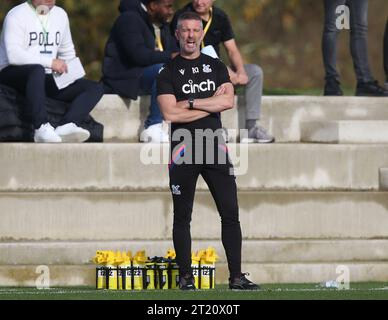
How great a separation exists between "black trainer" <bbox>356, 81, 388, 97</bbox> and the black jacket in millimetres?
2073

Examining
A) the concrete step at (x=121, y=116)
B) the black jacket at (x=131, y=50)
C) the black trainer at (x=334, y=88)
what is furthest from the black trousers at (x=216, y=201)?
the black trainer at (x=334, y=88)

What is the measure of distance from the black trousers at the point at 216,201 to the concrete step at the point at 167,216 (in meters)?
2.20

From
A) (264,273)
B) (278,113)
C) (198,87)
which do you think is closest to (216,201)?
(198,87)

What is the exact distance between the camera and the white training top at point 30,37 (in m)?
15.6

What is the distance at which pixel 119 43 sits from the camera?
16406 mm

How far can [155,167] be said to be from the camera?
15617 millimetres

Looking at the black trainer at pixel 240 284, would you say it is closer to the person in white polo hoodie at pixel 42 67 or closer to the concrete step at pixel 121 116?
the person in white polo hoodie at pixel 42 67

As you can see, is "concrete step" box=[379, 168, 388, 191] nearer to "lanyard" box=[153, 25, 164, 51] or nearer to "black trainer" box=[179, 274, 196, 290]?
"lanyard" box=[153, 25, 164, 51]

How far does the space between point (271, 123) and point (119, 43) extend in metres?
1.68

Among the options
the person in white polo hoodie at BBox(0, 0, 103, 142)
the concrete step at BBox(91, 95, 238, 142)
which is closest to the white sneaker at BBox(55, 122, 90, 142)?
the person in white polo hoodie at BBox(0, 0, 103, 142)

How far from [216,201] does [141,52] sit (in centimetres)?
346

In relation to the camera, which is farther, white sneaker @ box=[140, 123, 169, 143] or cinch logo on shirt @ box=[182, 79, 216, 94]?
white sneaker @ box=[140, 123, 169, 143]

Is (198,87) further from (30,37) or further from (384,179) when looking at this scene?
(384,179)

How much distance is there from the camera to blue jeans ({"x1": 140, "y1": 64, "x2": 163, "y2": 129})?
52.9 feet
